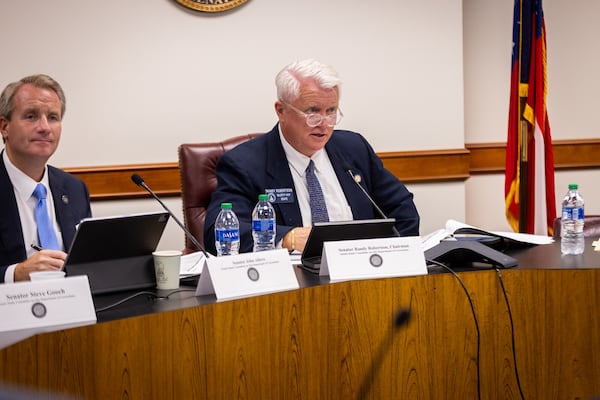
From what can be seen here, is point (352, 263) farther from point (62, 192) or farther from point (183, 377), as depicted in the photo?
point (62, 192)

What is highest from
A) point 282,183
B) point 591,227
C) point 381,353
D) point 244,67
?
point 244,67

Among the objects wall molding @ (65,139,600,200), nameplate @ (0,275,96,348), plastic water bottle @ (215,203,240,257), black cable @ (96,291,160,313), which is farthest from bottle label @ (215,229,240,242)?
wall molding @ (65,139,600,200)

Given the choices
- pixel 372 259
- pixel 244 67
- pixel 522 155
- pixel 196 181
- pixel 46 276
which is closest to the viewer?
pixel 46 276

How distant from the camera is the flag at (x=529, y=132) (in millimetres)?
4203

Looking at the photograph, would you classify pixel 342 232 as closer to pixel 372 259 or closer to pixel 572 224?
pixel 372 259

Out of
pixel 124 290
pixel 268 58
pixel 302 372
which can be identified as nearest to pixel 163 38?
pixel 268 58

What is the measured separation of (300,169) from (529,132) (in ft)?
5.79

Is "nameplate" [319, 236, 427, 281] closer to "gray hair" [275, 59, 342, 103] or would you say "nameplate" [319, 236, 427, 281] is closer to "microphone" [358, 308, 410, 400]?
"microphone" [358, 308, 410, 400]

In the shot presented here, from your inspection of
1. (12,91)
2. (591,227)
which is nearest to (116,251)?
(12,91)

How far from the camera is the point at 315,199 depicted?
295 cm

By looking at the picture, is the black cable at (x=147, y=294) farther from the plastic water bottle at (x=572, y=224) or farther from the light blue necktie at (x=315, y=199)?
the plastic water bottle at (x=572, y=224)

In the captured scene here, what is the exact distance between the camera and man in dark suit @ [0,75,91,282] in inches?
98.8

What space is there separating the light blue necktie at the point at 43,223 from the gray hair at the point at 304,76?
93cm

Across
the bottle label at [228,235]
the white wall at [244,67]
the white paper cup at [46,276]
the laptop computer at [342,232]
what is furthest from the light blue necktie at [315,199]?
the white paper cup at [46,276]
